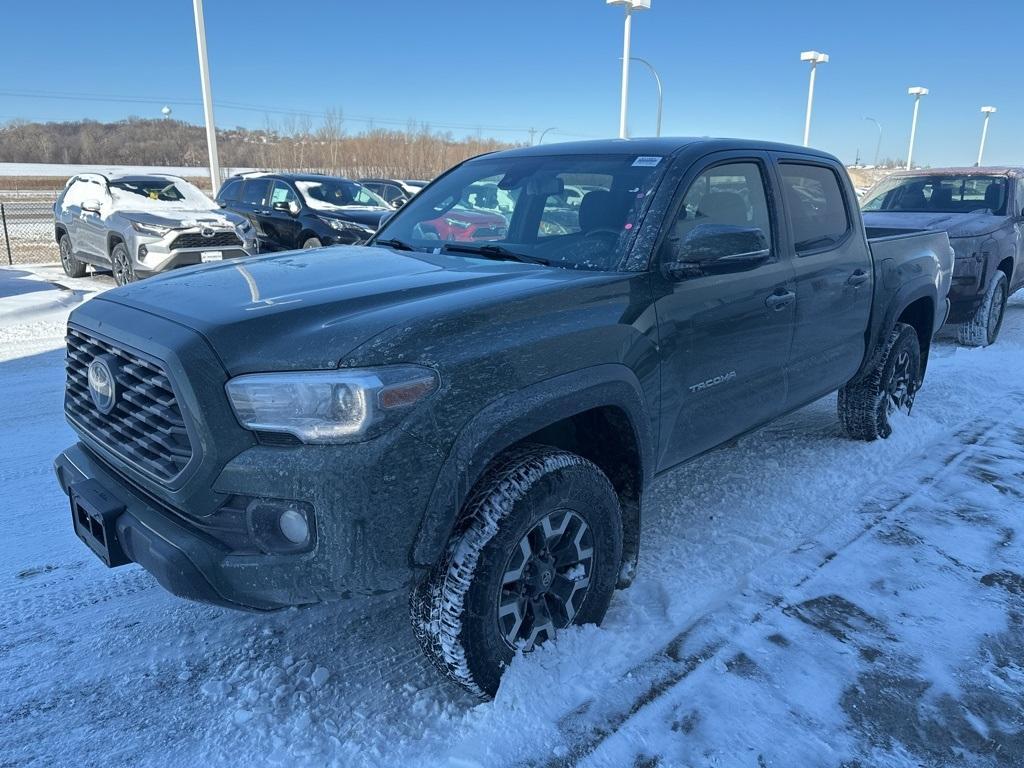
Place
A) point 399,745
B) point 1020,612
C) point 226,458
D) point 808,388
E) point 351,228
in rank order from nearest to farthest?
point 226,458 → point 399,745 → point 1020,612 → point 808,388 → point 351,228

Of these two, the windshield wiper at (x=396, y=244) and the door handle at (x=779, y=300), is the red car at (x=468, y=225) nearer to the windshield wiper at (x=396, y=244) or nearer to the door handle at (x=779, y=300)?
the windshield wiper at (x=396, y=244)

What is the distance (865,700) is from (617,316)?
160 cm

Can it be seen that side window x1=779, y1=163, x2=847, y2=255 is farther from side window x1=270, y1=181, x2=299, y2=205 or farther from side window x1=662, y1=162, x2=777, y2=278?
side window x1=270, y1=181, x2=299, y2=205

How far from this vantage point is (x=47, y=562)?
11.0 ft

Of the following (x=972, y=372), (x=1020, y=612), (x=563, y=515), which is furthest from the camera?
(x=972, y=372)

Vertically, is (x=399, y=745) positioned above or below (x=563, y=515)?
below

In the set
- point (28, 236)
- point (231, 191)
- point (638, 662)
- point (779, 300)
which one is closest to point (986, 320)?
point (779, 300)

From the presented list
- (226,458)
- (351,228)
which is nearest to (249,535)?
(226,458)

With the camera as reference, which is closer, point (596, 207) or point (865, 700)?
point (865, 700)

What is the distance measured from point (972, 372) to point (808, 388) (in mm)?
4036

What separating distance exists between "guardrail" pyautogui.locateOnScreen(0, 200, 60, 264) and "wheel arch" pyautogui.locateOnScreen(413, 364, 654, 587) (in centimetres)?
1461

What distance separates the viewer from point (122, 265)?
10227 millimetres

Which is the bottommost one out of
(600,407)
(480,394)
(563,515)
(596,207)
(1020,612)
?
(1020,612)

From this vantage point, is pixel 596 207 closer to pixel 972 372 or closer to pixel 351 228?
pixel 972 372
